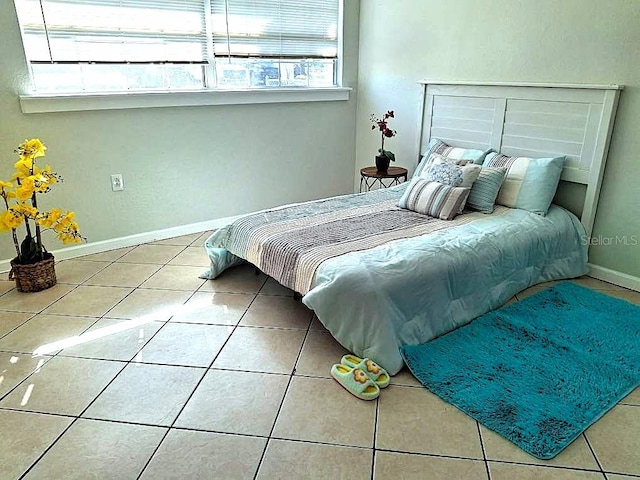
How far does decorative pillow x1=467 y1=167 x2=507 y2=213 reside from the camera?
3.00m

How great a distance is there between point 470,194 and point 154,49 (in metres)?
2.43

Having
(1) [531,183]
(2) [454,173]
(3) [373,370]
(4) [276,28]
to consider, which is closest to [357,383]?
(3) [373,370]

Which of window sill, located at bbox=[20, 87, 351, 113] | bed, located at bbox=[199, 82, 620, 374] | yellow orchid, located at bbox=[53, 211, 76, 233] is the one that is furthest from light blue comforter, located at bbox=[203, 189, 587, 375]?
window sill, located at bbox=[20, 87, 351, 113]

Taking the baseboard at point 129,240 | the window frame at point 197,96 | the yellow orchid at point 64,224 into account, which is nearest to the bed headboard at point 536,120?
the window frame at point 197,96

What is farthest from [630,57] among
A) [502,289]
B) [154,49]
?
[154,49]

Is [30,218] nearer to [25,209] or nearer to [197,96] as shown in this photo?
[25,209]

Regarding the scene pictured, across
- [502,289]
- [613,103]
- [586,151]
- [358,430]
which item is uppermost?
[613,103]

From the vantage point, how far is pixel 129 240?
11.7ft

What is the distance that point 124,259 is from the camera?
11.0 ft

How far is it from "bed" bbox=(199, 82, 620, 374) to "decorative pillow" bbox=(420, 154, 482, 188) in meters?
0.23

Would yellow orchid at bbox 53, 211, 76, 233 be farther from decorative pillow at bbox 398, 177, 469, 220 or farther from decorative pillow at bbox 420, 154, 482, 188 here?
decorative pillow at bbox 420, 154, 482, 188

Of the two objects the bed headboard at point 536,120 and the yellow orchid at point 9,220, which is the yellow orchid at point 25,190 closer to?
the yellow orchid at point 9,220

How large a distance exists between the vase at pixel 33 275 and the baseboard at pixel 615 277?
3.44m

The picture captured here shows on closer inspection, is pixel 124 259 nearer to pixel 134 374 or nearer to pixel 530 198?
pixel 134 374
